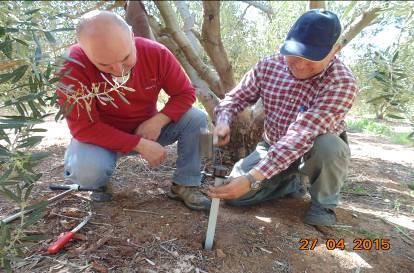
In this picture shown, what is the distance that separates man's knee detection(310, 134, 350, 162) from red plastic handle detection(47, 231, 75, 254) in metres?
1.30

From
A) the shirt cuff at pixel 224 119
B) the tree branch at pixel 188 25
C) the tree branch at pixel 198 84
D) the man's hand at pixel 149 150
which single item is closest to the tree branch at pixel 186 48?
the tree branch at pixel 198 84

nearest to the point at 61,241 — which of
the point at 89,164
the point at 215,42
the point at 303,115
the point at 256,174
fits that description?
the point at 89,164

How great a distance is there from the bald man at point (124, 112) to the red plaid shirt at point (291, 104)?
28cm

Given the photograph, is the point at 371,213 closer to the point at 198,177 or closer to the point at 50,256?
the point at 198,177

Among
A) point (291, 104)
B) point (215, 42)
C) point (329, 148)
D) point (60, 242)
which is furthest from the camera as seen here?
point (215, 42)

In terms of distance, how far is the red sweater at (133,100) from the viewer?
6.37 feet

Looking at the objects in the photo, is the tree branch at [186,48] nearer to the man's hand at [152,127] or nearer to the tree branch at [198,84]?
the tree branch at [198,84]

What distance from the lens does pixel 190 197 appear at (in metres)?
2.16

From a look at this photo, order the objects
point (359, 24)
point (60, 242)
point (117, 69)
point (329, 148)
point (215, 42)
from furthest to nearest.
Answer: point (215, 42)
point (359, 24)
point (329, 148)
point (117, 69)
point (60, 242)

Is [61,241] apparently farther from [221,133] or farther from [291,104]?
[291,104]

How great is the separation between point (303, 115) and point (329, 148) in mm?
243

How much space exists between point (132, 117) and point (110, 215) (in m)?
0.58

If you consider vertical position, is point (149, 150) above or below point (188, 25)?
below

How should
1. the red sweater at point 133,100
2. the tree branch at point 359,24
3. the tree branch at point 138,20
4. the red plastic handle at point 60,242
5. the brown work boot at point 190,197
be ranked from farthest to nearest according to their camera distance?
the tree branch at point 138,20 → the tree branch at point 359,24 → the brown work boot at point 190,197 → the red sweater at point 133,100 → the red plastic handle at point 60,242
